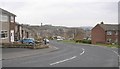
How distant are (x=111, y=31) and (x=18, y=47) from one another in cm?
5579

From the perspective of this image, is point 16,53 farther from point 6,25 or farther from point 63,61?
point 6,25

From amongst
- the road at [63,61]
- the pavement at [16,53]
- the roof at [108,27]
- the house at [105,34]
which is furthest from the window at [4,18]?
the roof at [108,27]

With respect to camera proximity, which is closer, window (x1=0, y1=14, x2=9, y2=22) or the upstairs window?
window (x1=0, y1=14, x2=9, y2=22)

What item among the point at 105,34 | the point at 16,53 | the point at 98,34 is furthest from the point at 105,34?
the point at 16,53

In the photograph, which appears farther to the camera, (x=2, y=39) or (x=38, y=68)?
(x=2, y=39)

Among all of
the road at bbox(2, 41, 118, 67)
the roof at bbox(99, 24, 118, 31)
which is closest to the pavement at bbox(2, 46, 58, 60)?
the road at bbox(2, 41, 118, 67)

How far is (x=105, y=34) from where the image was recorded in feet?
293

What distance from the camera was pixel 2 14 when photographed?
151 feet

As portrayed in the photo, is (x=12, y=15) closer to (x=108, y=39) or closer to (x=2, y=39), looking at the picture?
(x=2, y=39)

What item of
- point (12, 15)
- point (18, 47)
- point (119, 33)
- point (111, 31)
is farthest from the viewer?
point (111, 31)

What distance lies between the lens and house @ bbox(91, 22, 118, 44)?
8956 centimetres

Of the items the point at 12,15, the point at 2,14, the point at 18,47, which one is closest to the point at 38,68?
the point at 18,47

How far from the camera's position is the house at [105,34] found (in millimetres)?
89562

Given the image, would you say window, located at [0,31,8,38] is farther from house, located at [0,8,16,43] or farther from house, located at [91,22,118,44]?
house, located at [91,22,118,44]
